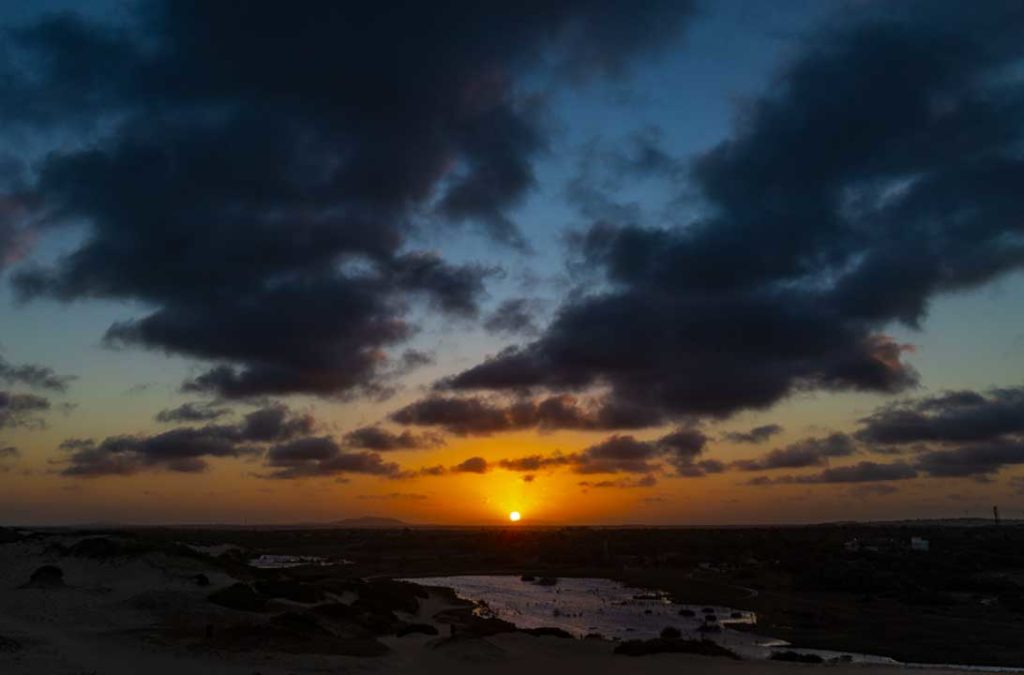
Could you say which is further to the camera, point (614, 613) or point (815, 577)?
point (815, 577)

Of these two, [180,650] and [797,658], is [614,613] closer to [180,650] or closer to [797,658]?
[797,658]

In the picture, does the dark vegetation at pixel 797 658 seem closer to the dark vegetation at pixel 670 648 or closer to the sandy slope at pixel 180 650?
the dark vegetation at pixel 670 648

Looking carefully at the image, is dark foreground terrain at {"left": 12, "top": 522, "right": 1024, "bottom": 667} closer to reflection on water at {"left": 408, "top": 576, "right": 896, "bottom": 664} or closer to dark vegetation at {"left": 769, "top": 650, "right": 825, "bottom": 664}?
reflection on water at {"left": 408, "top": 576, "right": 896, "bottom": 664}

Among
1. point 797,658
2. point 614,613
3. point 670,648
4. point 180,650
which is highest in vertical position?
point 180,650

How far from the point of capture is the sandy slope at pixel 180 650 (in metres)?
34.7

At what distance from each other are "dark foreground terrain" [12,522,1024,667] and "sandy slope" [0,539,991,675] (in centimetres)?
1277

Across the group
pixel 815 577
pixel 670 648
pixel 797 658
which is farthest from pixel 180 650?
pixel 815 577

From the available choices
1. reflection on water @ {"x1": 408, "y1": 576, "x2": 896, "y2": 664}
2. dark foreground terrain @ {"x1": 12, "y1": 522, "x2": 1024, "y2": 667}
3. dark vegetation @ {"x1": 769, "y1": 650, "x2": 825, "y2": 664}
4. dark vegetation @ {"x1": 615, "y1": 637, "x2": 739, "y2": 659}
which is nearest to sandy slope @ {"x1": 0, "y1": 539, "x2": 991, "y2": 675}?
dark vegetation @ {"x1": 615, "y1": 637, "x2": 739, "y2": 659}

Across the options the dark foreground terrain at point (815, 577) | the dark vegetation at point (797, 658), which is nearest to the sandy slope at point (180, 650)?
the dark vegetation at point (797, 658)

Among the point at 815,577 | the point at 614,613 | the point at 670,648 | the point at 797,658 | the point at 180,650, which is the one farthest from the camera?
the point at 815,577

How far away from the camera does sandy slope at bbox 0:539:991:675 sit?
34688mm

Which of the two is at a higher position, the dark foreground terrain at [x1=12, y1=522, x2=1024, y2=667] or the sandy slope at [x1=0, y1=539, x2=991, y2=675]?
the sandy slope at [x1=0, y1=539, x2=991, y2=675]

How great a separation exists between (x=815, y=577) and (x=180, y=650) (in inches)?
2500

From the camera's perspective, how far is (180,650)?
37375 mm
